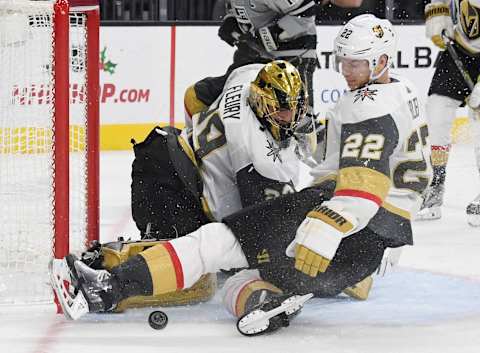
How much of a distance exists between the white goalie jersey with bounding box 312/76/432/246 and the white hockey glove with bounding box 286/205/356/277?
0.03m

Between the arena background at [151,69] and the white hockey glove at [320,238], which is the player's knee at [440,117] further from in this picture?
the white hockey glove at [320,238]

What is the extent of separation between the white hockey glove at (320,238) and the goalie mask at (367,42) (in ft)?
1.34

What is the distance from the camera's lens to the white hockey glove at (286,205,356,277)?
2.72 metres

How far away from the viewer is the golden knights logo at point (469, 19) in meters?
4.64

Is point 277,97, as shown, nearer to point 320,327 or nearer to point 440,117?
point 320,327

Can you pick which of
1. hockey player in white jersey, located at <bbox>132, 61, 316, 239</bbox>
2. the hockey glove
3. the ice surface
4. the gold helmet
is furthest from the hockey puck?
the hockey glove

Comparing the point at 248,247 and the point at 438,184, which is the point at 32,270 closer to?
the point at 248,247

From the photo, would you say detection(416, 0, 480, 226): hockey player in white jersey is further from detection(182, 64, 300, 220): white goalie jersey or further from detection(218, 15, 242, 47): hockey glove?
detection(182, 64, 300, 220): white goalie jersey

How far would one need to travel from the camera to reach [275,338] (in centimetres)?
281

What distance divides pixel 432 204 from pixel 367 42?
1.99m

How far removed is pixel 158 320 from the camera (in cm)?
286

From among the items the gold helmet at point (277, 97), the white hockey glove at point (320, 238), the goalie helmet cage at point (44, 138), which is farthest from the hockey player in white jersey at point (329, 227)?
the goalie helmet cage at point (44, 138)

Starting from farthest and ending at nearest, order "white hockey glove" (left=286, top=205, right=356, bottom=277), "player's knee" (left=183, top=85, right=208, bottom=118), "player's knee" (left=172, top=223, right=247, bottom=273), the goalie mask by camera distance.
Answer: "player's knee" (left=183, top=85, right=208, bottom=118)
the goalie mask
"player's knee" (left=172, top=223, right=247, bottom=273)
"white hockey glove" (left=286, top=205, right=356, bottom=277)

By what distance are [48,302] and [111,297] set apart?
0.34 metres
